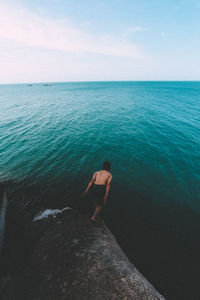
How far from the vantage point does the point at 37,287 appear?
12.5 ft

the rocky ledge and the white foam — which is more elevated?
the rocky ledge

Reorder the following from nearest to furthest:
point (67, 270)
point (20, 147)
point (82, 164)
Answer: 1. point (67, 270)
2. point (82, 164)
3. point (20, 147)

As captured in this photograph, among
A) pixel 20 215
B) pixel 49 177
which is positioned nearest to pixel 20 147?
pixel 49 177

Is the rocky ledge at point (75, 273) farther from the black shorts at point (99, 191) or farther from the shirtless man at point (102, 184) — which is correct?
the shirtless man at point (102, 184)

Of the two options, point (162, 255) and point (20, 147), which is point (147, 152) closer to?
point (162, 255)

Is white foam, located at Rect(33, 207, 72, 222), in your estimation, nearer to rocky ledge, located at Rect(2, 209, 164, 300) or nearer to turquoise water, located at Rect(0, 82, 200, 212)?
rocky ledge, located at Rect(2, 209, 164, 300)

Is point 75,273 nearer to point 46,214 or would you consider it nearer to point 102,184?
point 102,184

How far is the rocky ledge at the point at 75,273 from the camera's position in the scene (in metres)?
3.61

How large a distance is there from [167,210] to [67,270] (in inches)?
297

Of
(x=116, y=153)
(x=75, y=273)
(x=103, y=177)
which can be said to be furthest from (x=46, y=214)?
(x=116, y=153)

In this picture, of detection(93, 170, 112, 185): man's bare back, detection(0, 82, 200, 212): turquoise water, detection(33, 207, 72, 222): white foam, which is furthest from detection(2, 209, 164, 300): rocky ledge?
detection(0, 82, 200, 212): turquoise water

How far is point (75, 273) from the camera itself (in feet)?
13.3

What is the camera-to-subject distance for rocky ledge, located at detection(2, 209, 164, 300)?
3605mm

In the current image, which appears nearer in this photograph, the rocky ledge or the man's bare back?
the rocky ledge
